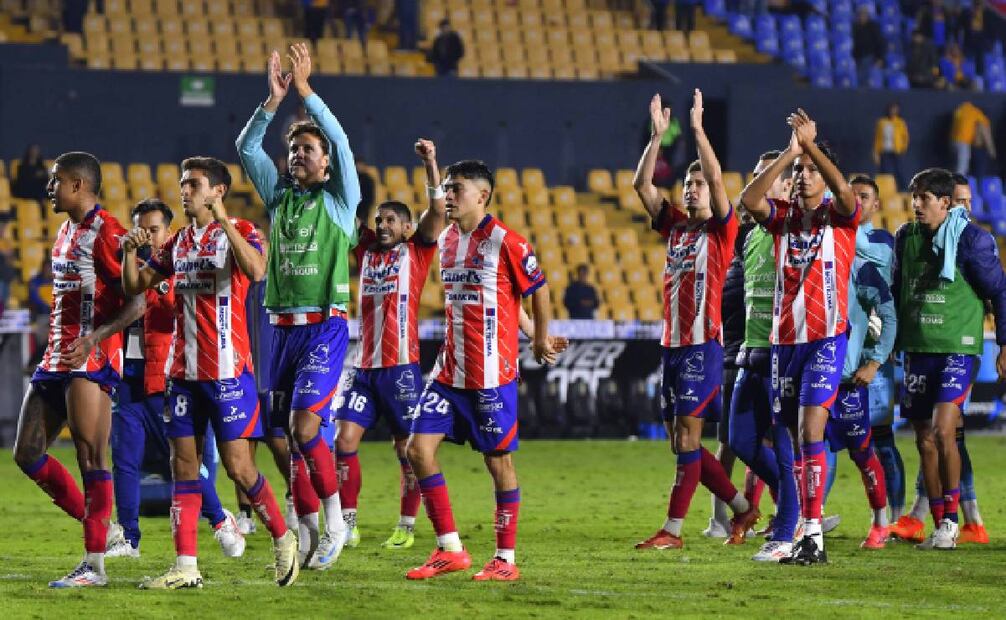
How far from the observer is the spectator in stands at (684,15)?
28.5 meters

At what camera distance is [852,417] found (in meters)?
10.5

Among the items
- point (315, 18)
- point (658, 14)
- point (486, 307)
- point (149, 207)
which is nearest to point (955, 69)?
point (658, 14)

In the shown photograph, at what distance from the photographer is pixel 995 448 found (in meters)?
18.8

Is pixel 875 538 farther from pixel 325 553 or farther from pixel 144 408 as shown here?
pixel 144 408

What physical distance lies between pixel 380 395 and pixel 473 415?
1589 millimetres

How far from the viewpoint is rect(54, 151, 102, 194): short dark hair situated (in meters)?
8.53

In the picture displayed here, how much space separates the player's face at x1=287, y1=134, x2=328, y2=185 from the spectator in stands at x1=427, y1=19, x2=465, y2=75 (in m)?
17.0

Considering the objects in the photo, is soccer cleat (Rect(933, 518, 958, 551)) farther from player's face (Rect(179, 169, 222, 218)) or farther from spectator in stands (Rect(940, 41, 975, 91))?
spectator in stands (Rect(940, 41, 975, 91))

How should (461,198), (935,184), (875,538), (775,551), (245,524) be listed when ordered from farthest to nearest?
(245,524) < (935,184) < (875,538) < (775,551) < (461,198)

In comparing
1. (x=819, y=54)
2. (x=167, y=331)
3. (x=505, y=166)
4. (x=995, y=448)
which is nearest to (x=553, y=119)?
(x=505, y=166)

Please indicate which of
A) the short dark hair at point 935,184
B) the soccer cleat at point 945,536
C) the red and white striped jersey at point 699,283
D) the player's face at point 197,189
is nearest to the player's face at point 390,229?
the red and white striped jersey at point 699,283

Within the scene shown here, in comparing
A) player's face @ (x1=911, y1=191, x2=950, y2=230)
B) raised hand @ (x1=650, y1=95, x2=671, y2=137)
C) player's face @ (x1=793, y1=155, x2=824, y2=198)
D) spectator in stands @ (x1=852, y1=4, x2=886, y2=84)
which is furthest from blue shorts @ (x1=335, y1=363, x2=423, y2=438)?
spectator in stands @ (x1=852, y1=4, x2=886, y2=84)

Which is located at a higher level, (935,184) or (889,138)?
(889,138)

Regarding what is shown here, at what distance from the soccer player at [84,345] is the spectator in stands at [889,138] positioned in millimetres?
19808
